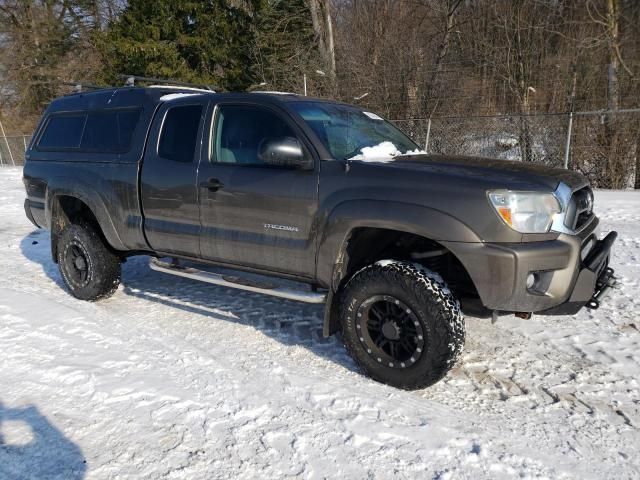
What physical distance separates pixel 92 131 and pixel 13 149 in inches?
1082

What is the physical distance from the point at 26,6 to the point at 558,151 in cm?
3520

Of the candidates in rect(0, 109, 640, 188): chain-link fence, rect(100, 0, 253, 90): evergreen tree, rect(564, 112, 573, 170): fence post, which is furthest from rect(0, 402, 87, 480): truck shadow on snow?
Result: rect(100, 0, 253, 90): evergreen tree

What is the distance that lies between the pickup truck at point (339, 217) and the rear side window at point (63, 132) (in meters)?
0.13

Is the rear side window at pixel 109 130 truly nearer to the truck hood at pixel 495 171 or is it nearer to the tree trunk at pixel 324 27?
the truck hood at pixel 495 171

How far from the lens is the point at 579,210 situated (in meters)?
3.24

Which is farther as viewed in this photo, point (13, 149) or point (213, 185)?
point (13, 149)

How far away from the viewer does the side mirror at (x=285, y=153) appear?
3420 millimetres

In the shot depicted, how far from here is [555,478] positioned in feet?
7.97

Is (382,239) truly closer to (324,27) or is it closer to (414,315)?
(414,315)

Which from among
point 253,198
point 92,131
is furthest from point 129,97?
point 253,198

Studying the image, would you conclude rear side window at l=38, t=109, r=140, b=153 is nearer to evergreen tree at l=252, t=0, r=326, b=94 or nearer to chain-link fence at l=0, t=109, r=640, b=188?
chain-link fence at l=0, t=109, r=640, b=188

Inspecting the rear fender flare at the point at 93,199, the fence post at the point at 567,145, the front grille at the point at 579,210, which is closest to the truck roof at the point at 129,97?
the rear fender flare at the point at 93,199

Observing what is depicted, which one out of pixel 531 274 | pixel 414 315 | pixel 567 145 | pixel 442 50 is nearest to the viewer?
pixel 531 274

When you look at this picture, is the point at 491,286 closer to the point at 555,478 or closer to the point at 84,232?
the point at 555,478
